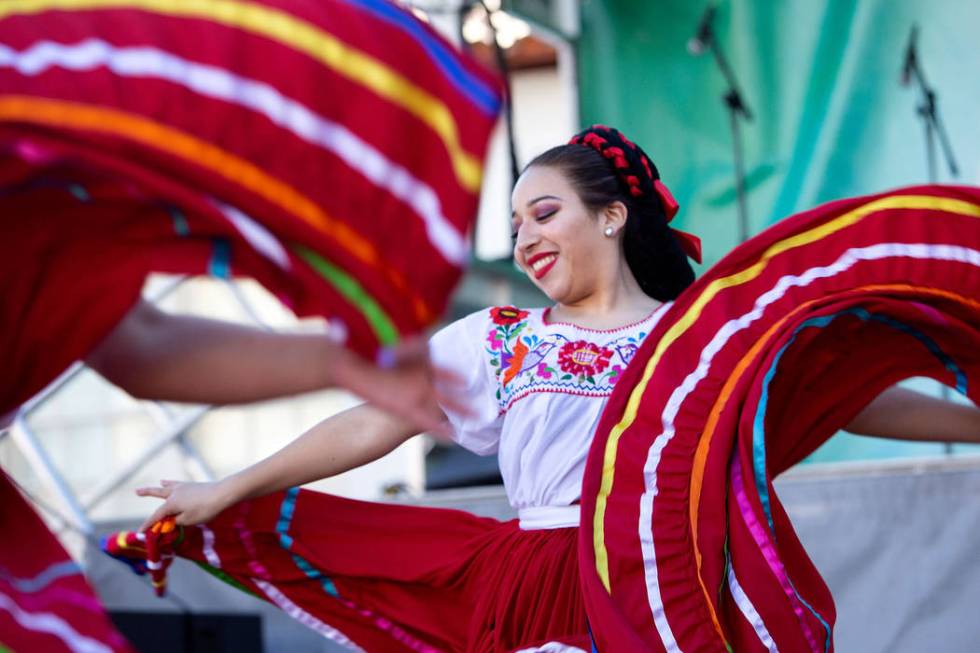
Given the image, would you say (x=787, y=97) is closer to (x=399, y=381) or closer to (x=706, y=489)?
(x=706, y=489)

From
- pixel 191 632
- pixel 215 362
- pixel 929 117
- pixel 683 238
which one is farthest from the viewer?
pixel 929 117

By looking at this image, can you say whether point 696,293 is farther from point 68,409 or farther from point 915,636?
point 68,409

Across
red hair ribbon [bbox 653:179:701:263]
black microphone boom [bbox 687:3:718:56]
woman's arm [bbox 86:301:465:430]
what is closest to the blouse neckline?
red hair ribbon [bbox 653:179:701:263]

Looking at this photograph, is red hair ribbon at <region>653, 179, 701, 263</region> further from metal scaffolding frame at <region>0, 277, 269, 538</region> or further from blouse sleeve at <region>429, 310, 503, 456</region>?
metal scaffolding frame at <region>0, 277, 269, 538</region>

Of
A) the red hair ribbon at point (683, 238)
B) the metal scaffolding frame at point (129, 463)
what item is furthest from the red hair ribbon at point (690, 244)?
the metal scaffolding frame at point (129, 463)

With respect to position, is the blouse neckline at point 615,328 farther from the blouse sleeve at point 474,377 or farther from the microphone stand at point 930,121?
the microphone stand at point 930,121

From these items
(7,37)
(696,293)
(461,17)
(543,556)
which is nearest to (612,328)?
(696,293)

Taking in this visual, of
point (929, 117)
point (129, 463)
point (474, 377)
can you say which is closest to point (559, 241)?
point (474, 377)

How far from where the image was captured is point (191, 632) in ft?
10.1

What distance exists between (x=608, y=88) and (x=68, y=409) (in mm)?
5845

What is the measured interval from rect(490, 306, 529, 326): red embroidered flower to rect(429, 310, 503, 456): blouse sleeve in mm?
15

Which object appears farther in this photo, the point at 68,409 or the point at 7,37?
the point at 68,409

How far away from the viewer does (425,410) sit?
98 centimetres

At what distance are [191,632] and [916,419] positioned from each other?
1.94 meters
